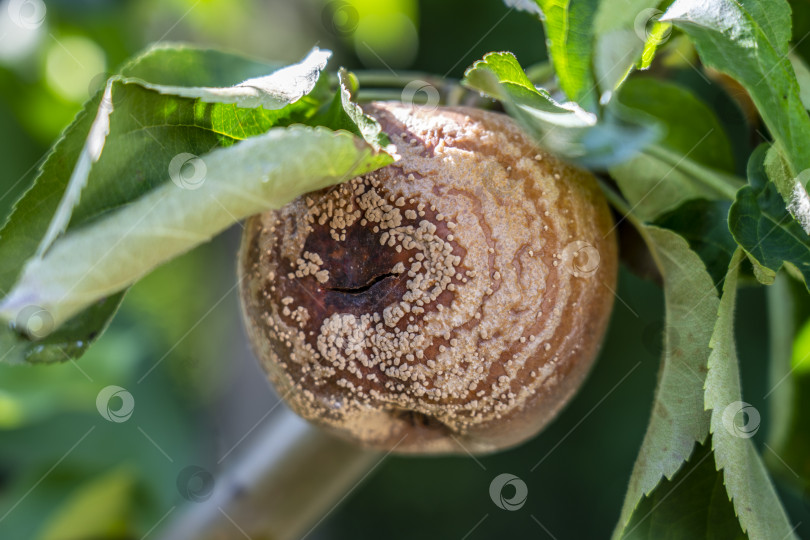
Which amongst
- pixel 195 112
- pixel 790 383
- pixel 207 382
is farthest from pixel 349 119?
pixel 207 382

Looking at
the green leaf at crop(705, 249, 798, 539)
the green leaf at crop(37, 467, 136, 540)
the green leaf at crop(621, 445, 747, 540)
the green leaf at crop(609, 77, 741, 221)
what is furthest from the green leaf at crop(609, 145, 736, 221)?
the green leaf at crop(37, 467, 136, 540)

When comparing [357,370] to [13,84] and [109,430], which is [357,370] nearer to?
[109,430]

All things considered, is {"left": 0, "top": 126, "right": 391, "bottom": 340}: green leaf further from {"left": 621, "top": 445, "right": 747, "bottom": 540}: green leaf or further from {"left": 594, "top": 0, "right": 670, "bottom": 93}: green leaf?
{"left": 621, "top": 445, "right": 747, "bottom": 540}: green leaf

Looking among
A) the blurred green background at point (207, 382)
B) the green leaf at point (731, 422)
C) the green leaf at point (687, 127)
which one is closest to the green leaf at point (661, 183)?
the green leaf at point (687, 127)

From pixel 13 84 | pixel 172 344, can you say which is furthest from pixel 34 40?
pixel 172 344

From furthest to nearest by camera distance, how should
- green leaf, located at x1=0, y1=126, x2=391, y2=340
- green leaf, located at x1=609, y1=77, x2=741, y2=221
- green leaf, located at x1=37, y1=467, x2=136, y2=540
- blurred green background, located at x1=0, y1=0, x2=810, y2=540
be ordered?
1. blurred green background, located at x1=0, y1=0, x2=810, y2=540
2. green leaf, located at x1=37, y1=467, x2=136, y2=540
3. green leaf, located at x1=609, y1=77, x2=741, y2=221
4. green leaf, located at x1=0, y1=126, x2=391, y2=340

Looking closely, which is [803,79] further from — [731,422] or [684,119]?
[731,422]

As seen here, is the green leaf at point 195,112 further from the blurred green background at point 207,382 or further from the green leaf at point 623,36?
the blurred green background at point 207,382
